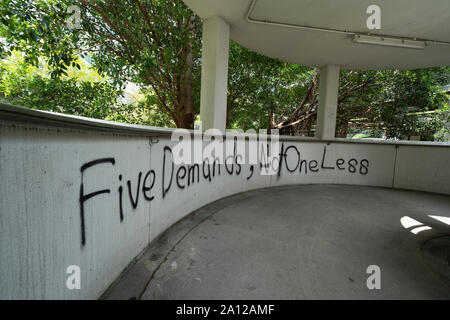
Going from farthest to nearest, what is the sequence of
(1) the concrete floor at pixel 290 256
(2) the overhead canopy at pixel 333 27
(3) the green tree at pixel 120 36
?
(3) the green tree at pixel 120 36, (2) the overhead canopy at pixel 333 27, (1) the concrete floor at pixel 290 256

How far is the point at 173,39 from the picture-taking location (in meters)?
6.20

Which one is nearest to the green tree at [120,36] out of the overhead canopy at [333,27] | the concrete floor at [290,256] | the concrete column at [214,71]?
the concrete column at [214,71]

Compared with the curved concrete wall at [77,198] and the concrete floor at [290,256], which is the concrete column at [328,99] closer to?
the concrete floor at [290,256]

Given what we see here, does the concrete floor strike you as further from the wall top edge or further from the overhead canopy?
the overhead canopy

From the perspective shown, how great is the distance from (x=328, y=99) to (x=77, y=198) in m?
7.27

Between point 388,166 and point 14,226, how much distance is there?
8610mm

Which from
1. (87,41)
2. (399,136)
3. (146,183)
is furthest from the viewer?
(399,136)

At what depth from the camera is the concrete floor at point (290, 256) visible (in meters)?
2.02

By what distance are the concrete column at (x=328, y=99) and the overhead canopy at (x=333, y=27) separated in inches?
19.9

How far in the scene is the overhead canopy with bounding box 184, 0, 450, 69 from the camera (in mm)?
3912

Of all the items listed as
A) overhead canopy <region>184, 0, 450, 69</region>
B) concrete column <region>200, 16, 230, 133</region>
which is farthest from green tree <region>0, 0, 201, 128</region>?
overhead canopy <region>184, 0, 450, 69</region>

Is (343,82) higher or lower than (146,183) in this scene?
higher
